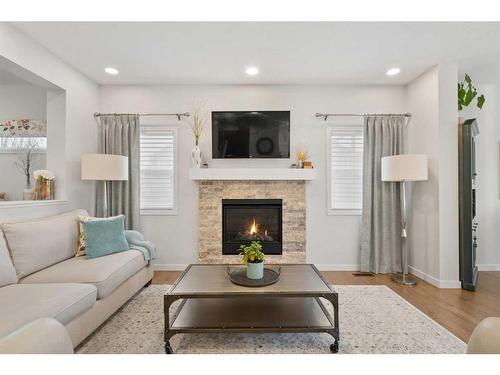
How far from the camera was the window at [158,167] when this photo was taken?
3893 mm

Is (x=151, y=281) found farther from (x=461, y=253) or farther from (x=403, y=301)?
(x=461, y=253)

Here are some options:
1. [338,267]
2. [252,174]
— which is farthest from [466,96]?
[252,174]

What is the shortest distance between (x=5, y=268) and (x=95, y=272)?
582mm

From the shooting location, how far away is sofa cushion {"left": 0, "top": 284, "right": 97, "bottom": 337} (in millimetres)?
1517

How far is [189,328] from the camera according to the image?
1.93 metres

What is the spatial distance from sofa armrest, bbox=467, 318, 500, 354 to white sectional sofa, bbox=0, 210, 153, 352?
6.69ft

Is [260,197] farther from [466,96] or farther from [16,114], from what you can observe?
[16,114]

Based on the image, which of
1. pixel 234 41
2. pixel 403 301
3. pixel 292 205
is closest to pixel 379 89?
pixel 292 205

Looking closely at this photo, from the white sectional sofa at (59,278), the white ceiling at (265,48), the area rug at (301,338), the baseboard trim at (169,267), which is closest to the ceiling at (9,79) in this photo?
the white ceiling at (265,48)

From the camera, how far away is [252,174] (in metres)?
3.69

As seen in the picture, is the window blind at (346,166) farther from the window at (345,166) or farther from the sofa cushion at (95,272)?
the sofa cushion at (95,272)

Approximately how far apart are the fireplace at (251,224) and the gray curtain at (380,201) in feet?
3.88

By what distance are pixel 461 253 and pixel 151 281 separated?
367 cm

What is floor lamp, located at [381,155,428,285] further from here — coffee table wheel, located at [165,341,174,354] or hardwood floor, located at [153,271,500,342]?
coffee table wheel, located at [165,341,174,354]
